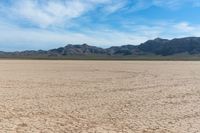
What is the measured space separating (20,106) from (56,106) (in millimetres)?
1255

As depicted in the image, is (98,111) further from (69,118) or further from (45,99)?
(45,99)

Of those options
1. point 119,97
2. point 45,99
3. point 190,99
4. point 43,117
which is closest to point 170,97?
point 190,99

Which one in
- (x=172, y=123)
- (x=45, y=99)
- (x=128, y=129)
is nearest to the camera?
(x=128, y=129)

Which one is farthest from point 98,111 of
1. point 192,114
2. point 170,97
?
point 170,97

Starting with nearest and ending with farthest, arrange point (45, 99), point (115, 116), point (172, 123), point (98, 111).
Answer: point (172, 123) < point (115, 116) < point (98, 111) < point (45, 99)

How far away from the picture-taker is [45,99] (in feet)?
41.8

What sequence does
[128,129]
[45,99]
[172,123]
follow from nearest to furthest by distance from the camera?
[128,129] → [172,123] → [45,99]

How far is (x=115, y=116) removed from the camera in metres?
9.70

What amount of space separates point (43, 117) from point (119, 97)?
4.92 m

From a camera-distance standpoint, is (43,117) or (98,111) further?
(98,111)

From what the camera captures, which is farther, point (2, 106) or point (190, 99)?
point (190, 99)

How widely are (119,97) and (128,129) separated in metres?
5.38

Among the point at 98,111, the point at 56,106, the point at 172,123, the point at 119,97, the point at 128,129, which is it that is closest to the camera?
the point at 128,129

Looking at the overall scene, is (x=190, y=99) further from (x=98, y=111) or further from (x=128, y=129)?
(x=128, y=129)
